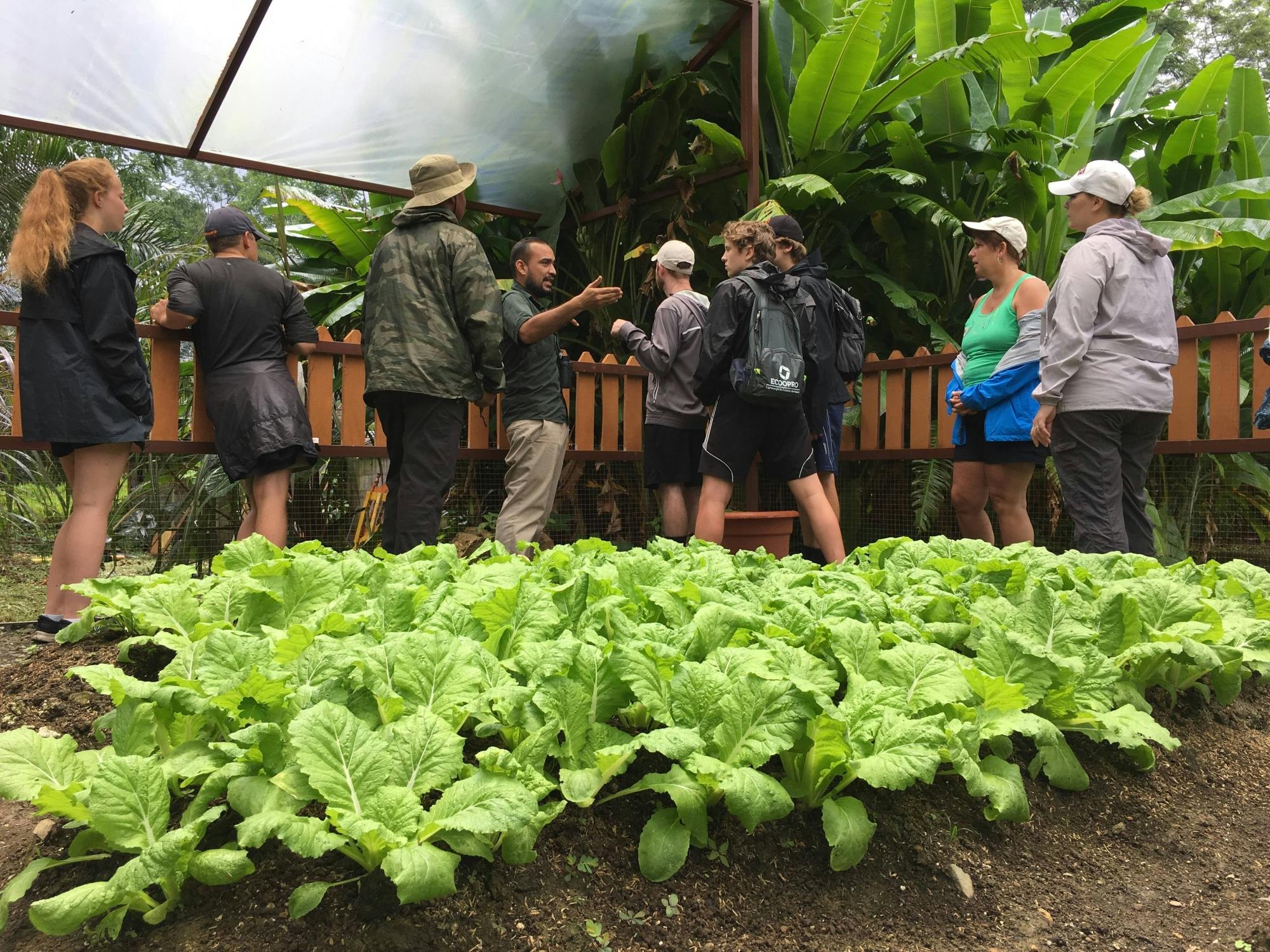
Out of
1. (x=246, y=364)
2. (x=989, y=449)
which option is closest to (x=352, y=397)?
(x=246, y=364)

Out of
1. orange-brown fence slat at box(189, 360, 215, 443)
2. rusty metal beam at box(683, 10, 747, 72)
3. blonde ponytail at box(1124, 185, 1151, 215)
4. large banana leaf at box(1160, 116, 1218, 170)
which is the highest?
rusty metal beam at box(683, 10, 747, 72)

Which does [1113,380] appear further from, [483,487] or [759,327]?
[483,487]

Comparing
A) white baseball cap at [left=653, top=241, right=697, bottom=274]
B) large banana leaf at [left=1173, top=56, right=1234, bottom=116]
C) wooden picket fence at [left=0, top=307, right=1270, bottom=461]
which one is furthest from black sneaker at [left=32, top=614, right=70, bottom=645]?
large banana leaf at [left=1173, top=56, right=1234, bottom=116]

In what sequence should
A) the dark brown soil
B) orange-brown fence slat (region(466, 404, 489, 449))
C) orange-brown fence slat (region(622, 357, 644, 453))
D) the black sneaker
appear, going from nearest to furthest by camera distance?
1. the dark brown soil
2. the black sneaker
3. orange-brown fence slat (region(466, 404, 489, 449))
4. orange-brown fence slat (region(622, 357, 644, 453))

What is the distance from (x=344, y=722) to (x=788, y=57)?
26.6ft

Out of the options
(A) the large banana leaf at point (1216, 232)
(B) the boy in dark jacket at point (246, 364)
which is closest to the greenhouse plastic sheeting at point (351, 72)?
(B) the boy in dark jacket at point (246, 364)

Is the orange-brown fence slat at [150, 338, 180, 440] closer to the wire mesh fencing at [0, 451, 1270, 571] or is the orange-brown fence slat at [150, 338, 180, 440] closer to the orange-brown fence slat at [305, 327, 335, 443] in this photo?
the orange-brown fence slat at [305, 327, 335, 443]

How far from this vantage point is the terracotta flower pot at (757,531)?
16.7 feet

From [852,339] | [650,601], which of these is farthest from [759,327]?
[650,601]

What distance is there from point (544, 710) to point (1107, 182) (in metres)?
3.60

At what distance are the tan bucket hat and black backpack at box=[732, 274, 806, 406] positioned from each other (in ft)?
4.63

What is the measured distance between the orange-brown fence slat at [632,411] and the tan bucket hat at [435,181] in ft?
7.14

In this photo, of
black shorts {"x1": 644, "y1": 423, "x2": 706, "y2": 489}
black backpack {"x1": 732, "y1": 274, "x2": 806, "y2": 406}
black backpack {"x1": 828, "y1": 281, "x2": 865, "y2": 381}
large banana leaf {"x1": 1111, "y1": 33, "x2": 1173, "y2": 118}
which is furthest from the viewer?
large banana leaf {"x1": 1111, "y1": 33, "x2": 1173, "y2": 118}

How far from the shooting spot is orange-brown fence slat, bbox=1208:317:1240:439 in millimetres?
5594
